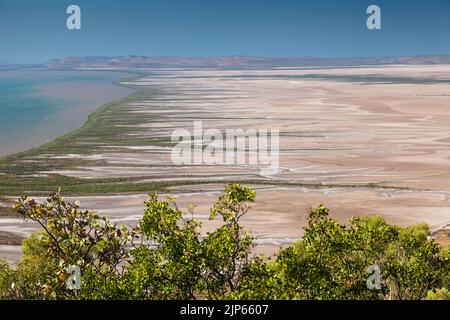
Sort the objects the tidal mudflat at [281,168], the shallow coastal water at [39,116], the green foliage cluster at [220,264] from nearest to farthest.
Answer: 1. the green foliage cluster at [220,264]
2. the tidal mudflat at [281,168]
3. the shallow coastal water at [39,116]

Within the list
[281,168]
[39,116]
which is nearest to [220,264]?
[281,168]

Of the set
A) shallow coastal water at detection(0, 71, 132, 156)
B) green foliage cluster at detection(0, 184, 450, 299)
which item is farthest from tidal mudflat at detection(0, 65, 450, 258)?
green foliage cluster at detection(0, 184, 450, 299)

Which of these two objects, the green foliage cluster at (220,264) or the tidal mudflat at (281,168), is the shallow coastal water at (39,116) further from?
the green foliage cluster at (220,264)

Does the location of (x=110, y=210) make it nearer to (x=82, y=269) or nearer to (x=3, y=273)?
(x=3, y=273)

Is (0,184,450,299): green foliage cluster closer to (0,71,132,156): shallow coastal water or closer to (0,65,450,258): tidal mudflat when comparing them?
(0,65,450,258): tidal mudflat

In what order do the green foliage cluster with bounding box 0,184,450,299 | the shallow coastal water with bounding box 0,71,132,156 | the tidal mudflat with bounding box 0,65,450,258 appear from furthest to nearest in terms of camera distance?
the shallow coastal water with bounding box 0,71,132,156
the tidal mudflat with bounding box 0,65,450,258
the green foliage cluster with bounding box 0,184,450,299

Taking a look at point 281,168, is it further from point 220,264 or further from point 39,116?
point 39,116

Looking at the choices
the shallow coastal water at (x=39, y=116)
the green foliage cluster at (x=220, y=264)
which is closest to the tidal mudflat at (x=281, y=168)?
the shallow coastal water at (x=39, y=116)
